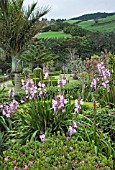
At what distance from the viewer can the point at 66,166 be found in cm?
242

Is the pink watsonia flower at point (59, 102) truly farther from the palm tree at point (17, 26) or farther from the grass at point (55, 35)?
the grass at point (55, 35)

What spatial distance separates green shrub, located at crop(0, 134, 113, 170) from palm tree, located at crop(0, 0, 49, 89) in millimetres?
10362

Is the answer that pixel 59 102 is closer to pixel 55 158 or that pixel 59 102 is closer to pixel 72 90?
pixel 55 158

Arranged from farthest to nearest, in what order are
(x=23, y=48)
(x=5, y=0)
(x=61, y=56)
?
(x=61, y=56) < (x=23, y=48) < (x=5, y=0)

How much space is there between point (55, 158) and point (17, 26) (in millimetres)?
10828

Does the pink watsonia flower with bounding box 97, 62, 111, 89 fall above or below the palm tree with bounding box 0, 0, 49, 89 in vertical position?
below

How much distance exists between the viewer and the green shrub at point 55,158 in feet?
8.09

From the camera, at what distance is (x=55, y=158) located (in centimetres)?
257

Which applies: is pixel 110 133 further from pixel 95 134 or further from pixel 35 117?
pixel 35 117

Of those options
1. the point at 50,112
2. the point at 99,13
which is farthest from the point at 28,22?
the point at 99,13

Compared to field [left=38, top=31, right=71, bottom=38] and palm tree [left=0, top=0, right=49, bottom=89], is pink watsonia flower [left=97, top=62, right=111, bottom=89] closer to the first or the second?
palm tree [left=0, top=0, right=49, bottom=89]

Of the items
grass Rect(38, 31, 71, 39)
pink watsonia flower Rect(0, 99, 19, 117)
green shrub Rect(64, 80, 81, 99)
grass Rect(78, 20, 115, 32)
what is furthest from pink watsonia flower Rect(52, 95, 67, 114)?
grass Rect(78, 20, 115, 32)

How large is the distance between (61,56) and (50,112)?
126 feet

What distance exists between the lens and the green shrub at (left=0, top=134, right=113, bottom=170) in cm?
247
